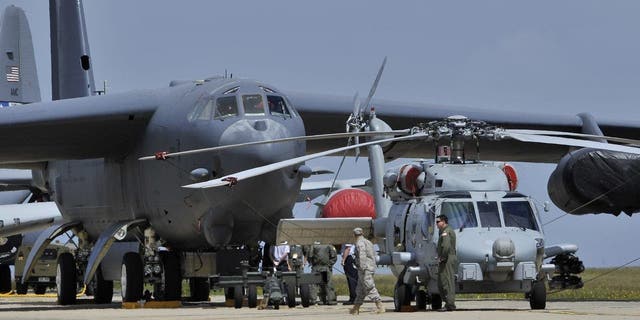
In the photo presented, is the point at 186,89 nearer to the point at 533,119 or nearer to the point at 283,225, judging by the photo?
the point at 283,225

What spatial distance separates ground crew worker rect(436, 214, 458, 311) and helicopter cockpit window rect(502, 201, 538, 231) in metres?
1.03

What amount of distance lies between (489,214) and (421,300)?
1.75 m

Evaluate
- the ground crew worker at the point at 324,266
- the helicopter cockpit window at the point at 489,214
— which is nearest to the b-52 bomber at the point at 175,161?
the helicopter cockpit window at the point at 489,214

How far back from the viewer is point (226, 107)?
23625 millimetres

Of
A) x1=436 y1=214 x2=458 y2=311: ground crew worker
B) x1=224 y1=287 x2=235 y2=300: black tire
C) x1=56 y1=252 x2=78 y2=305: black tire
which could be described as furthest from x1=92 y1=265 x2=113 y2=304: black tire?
x1=436 y1=214 x2=458 y2=311: ground crew worker

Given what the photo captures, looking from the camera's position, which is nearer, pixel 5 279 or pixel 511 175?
pixel 511 175

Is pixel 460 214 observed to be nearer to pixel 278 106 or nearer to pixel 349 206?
pixel 278 106

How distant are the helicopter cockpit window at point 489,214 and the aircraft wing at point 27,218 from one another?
18.9 metres

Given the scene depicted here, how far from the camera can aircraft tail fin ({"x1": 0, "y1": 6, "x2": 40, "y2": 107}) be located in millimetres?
43812

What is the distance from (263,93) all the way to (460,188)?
4682 millimetres

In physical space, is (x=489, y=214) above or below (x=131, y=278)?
above

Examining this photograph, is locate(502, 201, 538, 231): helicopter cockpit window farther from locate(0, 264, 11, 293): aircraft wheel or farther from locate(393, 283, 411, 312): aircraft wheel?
locate(0, 264, 11, 293): aircraft wheel

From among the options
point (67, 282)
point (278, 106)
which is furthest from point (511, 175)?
point (67, 282)

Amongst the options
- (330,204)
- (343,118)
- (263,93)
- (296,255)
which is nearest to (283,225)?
(296,255)
